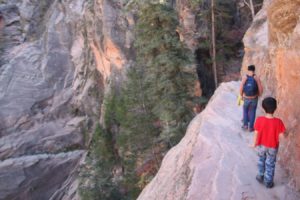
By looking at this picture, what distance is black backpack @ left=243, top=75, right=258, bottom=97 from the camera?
28.3 ft

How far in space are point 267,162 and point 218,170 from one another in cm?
120

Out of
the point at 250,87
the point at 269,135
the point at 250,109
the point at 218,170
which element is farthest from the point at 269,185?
the point at 250,87

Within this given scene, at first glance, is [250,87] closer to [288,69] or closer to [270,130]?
[288,69]

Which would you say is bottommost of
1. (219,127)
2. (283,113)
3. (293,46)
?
(219,127)

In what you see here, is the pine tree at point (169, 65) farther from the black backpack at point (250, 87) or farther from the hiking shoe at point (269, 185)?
the hiking shoe at point (269, 185)

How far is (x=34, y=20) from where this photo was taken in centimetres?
4819

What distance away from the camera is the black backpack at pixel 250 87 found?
8.64 metres

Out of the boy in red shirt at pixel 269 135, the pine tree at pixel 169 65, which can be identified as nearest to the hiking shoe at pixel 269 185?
the boy in red shirt at pixel 269 135

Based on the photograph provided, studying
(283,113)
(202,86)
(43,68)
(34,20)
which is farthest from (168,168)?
(34,20)

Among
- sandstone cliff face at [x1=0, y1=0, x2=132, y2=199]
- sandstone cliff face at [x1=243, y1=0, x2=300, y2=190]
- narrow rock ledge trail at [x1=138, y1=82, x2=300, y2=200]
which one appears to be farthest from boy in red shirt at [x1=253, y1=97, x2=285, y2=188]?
sandstone cliff face at [x1=0, y1=0, x2=132, y2=199]

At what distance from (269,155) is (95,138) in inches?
976

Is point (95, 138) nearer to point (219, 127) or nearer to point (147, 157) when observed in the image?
point (147, 157)

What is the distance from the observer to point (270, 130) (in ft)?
21.3

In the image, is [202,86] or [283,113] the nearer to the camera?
[283,113]
